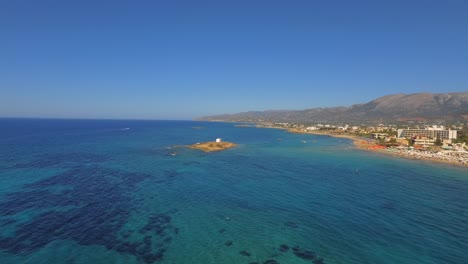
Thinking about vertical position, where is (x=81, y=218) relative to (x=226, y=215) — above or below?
above

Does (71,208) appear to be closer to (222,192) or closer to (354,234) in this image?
(222,192)

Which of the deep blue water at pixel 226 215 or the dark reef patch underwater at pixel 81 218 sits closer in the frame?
the deep blue water at pixel 226 215

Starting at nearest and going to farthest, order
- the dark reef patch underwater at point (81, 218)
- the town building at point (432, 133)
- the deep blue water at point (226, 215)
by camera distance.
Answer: the deep blue water at point (226, 215)
the dark reef patch underwater at point (81, 218)
the town building at point (432, 133)

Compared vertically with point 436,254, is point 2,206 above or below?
above

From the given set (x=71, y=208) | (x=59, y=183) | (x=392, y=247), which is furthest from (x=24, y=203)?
(x=392, y=247)

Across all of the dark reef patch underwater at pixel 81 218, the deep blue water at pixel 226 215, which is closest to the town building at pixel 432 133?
the deep blue water at pixel 226 215

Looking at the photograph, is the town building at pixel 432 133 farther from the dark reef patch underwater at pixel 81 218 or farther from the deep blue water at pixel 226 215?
the dark reef patch underwater at pixel 81 218

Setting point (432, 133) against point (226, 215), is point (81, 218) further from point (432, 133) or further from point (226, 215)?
point (432, 133)

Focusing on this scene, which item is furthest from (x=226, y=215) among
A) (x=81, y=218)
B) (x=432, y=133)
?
(x=432, y=133)
